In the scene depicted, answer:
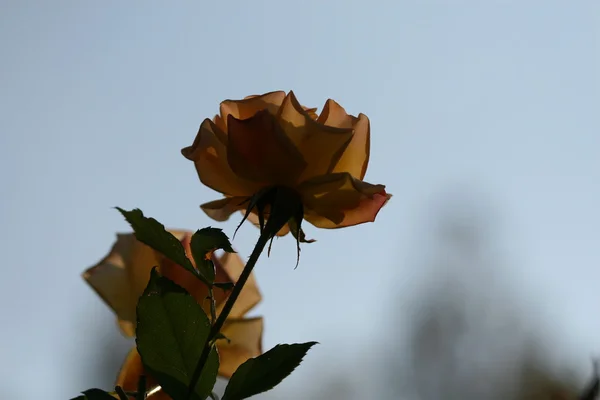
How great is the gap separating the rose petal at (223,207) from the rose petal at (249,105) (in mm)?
45

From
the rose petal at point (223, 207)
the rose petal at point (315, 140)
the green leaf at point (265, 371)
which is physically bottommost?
the green leaf at point (265, 371)

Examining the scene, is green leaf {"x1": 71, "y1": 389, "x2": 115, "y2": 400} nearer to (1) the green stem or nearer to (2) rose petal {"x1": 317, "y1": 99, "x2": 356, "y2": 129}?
(1) the green stem

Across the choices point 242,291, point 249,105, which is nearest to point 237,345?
point 242,291

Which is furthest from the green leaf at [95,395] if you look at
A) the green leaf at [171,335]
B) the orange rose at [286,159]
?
the orange rose at [286,159]

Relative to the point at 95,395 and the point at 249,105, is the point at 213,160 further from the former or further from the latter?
the point at 95,395

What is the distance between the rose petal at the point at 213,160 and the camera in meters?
0.47

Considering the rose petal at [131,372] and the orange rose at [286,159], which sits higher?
the orange rose at [286,159]

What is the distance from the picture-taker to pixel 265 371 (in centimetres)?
41

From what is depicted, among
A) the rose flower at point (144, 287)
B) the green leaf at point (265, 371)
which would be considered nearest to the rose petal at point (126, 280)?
the rose flower at point (144, 287)

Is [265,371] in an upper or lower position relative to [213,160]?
lower

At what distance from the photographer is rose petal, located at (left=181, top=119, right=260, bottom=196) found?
466 millimetres

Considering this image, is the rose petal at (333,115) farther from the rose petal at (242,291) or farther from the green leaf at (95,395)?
the green leaf at (95,395)

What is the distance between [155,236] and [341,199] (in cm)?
10

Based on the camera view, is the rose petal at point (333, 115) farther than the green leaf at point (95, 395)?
Yes
